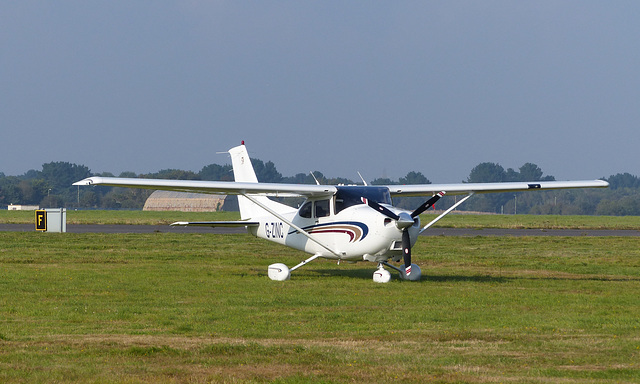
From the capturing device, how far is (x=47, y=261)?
78.6 ft

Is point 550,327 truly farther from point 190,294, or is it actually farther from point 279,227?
point 279,227

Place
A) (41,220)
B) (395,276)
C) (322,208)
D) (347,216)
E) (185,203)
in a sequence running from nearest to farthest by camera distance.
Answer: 1. (347,216)
2. (322,208)
3. (395,276)
4. (41,220)
5. (185,203)

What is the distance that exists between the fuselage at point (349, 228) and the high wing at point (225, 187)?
0.41 metres

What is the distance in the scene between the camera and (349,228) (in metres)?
18.6

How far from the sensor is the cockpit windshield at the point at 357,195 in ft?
62.2

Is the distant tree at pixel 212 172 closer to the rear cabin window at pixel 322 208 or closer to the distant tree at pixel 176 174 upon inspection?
the distant tree at pixel 176 174

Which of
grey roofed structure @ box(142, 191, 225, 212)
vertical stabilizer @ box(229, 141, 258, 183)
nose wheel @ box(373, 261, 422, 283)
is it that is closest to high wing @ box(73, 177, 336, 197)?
nose wheel @ box(373, 261, 422, 283)

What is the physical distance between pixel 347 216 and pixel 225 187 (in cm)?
294

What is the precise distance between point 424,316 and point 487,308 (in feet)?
5.50

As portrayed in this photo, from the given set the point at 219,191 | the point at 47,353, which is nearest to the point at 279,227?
the point at 219,191

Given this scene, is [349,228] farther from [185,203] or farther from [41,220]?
[185,203]

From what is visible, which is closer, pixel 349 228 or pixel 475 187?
pixel 349 228

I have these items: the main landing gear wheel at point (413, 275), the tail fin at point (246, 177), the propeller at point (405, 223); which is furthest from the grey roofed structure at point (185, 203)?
the propeller at point (405, 223)

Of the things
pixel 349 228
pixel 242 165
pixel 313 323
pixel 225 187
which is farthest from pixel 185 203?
pixel 313 323
